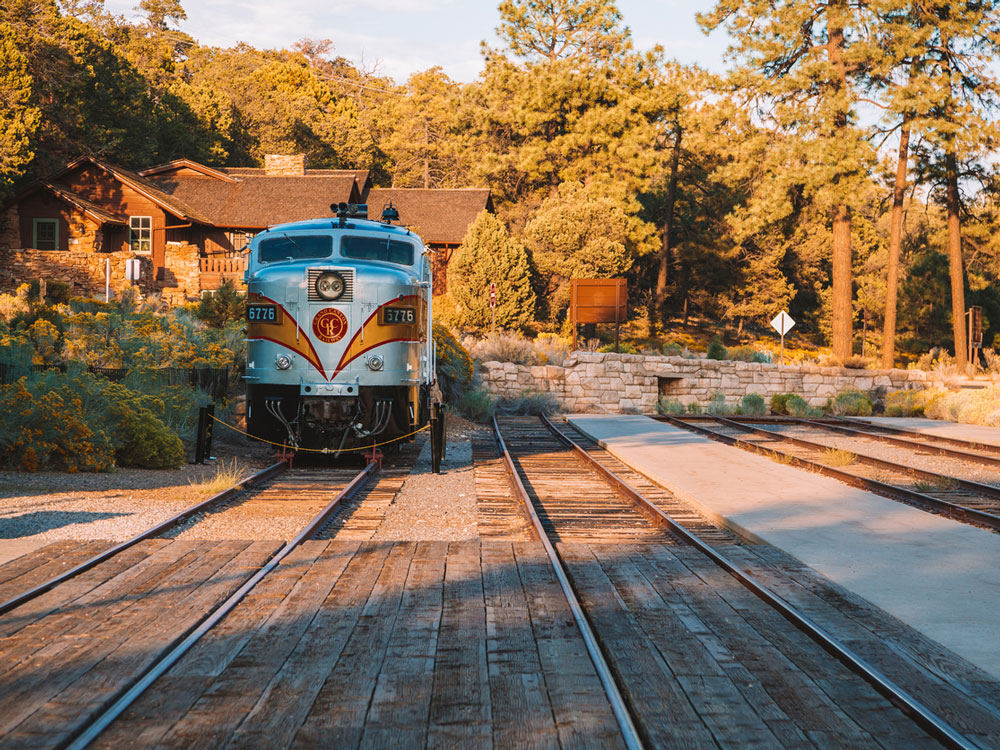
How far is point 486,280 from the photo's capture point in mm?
36969

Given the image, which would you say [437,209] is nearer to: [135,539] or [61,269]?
[61,269]

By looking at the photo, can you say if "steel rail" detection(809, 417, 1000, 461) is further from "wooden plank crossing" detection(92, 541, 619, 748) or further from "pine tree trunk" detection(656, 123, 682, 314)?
"pine tree trunk" detection(656, 123, 682, 314)

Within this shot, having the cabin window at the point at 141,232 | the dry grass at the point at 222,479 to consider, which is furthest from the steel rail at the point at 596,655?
the cabin window at the point at 141,232

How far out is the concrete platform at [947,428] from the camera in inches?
755

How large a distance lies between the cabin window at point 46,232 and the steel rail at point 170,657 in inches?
1346

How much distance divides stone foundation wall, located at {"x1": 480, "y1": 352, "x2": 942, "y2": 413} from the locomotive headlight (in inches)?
586

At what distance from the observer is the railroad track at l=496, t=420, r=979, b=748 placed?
400 cm

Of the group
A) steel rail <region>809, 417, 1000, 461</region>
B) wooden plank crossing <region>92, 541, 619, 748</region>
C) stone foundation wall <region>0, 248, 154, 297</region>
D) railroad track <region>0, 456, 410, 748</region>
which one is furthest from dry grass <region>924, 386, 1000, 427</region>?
stone foundation wall <region>0, 248, 154, 297</region>

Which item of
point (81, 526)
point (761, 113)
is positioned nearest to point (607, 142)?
point (761, 113)

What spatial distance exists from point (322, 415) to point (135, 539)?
4.80 metres

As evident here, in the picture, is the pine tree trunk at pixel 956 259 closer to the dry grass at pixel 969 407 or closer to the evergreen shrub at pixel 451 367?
the dry grass at pixel 969 407

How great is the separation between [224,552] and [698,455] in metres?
9.74

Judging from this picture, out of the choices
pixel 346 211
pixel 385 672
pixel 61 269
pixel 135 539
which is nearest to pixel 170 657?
pixel 385 672

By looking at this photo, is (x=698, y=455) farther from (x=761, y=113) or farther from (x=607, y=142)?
(x=607, y=142)
